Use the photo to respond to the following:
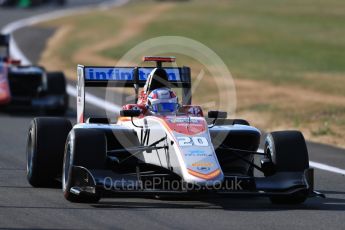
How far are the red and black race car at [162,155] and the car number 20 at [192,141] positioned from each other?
0.01 m

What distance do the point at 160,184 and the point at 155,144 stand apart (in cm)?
56

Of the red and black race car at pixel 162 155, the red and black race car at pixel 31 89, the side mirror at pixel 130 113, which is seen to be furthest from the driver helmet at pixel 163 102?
the red and black race car at pixel 31 89

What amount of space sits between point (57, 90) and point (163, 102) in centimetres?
1176

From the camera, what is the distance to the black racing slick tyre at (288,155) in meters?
12.0

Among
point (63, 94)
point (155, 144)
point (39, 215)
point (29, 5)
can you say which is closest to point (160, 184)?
point (155, 144)

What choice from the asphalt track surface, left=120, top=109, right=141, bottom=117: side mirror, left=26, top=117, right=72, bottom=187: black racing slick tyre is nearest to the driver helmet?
left=120, top=109, right=141, bottom=117: side mirror

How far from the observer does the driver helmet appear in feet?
42.6

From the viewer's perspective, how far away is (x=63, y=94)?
2448 centimetres

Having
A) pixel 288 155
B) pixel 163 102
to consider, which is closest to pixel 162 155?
pixel 163 102

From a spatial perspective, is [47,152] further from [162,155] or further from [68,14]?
[68,14]

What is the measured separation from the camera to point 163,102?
1299 centimetres

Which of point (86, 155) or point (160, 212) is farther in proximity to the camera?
point (86, 155)

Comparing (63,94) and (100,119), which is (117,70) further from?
(63,94)

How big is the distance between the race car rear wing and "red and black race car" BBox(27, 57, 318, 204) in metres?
0.94
